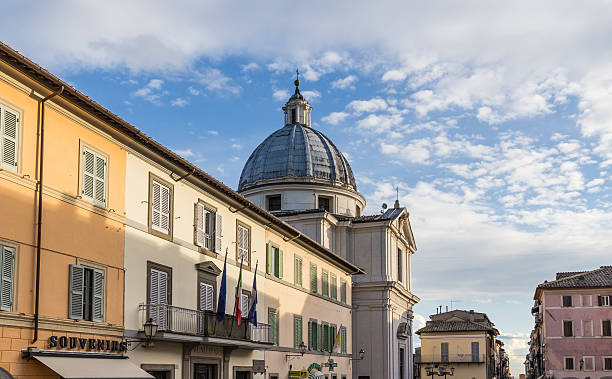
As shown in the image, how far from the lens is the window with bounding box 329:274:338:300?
144 feet

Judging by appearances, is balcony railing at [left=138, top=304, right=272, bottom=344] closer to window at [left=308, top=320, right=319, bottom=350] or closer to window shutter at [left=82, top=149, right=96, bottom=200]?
window shutter at [left=82, top=149, right=96, bottom=200]

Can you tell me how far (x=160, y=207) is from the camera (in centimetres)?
2436

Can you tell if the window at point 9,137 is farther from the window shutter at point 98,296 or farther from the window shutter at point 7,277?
the window shutter at point 98,296

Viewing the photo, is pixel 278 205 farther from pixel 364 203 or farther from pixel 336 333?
pixel 336 333

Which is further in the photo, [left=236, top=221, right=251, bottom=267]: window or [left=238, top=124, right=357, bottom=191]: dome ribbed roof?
[left=238, top=124, right=357, bottom=191]: dome ribbed roof

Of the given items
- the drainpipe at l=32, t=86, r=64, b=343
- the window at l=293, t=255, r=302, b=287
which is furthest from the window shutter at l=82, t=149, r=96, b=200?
the window at l=293, t=255, r=302, b=287

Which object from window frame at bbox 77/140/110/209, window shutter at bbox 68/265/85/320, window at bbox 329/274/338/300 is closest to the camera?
window shutter at bbox 68/265/85/320

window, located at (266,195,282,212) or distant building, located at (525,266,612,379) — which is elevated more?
window, located at (266,195,282,212)

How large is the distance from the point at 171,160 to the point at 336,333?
2258 cm

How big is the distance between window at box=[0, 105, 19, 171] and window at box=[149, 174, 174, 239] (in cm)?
639

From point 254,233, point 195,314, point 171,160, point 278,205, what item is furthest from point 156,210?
point 278,205

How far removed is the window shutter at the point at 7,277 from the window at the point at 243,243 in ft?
44.0

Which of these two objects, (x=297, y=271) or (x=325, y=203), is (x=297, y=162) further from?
(x=297, y=271)

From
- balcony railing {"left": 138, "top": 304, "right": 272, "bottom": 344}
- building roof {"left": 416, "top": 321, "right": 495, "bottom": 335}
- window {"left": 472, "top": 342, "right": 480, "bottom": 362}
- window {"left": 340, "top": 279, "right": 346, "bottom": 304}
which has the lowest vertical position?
window {"left": 472, "top": 342, "right": 480, "bottom": 362}
